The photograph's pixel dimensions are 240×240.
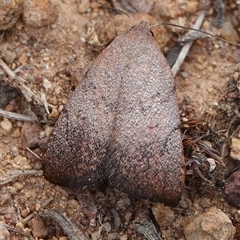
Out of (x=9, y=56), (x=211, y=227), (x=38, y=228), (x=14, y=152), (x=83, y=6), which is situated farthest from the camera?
(x=83, y=6)

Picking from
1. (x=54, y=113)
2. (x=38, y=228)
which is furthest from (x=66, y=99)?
(x=38, y=228)

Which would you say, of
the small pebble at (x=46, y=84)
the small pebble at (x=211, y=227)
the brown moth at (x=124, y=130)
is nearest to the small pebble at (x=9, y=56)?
the small pebble at (x=46, y=84)

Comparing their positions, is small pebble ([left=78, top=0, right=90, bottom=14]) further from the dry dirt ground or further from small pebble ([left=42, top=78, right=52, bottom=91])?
small pebble ([left=42, top=78, right=52, bottom=91])

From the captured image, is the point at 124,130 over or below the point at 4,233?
over

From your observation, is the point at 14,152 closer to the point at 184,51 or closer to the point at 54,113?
the point at 54,113

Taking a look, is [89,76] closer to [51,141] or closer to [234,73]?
[51,141]
